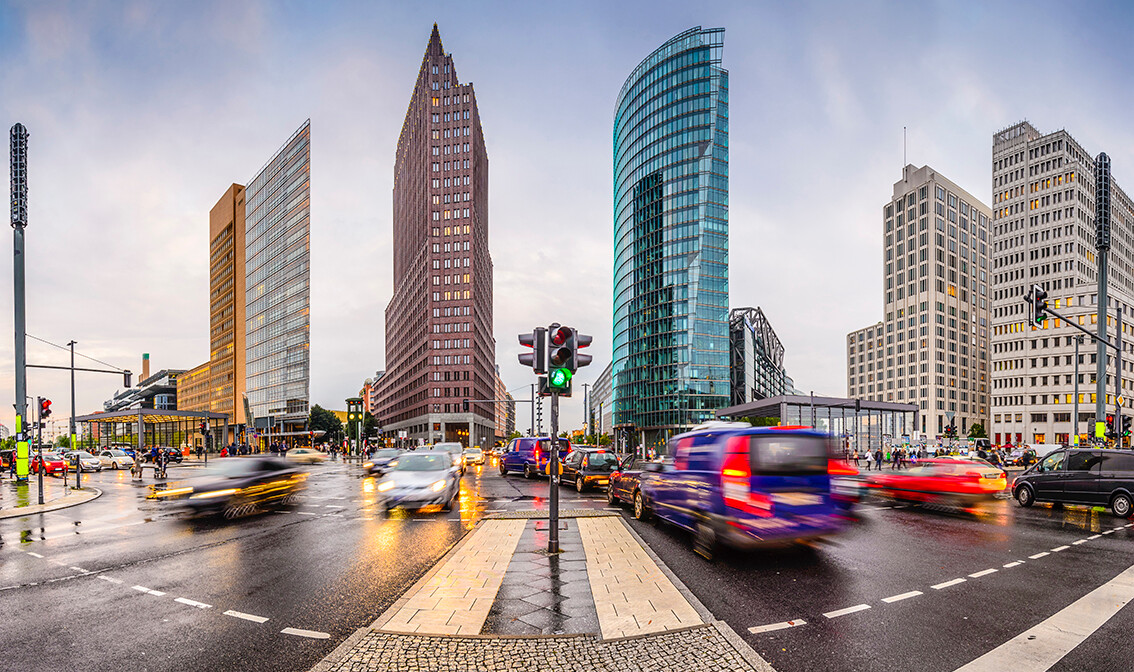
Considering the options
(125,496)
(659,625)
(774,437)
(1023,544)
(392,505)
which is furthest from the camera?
(125,496)

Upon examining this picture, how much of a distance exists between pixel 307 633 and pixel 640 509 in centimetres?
896

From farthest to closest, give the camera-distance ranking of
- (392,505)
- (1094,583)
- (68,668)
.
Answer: (392,505)
(1094,583)
(68,668)

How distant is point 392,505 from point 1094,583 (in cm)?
1357

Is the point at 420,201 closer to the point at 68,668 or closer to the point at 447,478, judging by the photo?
the point at 447,478

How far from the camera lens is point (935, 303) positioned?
5359 inches

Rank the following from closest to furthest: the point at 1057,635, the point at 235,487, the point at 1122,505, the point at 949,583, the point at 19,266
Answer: the point at 1057,635, the point at 949,583, the point at 1122,505, the point at 235,487, the point at 19,266

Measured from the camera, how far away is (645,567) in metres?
8.42

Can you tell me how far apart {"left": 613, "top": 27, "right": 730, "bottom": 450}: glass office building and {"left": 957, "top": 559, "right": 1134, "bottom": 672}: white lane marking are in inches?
3851

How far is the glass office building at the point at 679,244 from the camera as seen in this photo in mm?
108000

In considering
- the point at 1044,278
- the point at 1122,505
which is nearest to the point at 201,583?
the point at 1122,505

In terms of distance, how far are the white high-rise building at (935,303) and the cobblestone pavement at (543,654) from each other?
147331 millimetres

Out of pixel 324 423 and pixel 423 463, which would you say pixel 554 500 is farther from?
pixel 324 423

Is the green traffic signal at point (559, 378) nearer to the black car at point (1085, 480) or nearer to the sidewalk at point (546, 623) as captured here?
the sidewalk at point (546, 623)

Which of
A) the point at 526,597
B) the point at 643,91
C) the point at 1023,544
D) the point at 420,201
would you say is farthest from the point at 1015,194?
the point at 526,597
